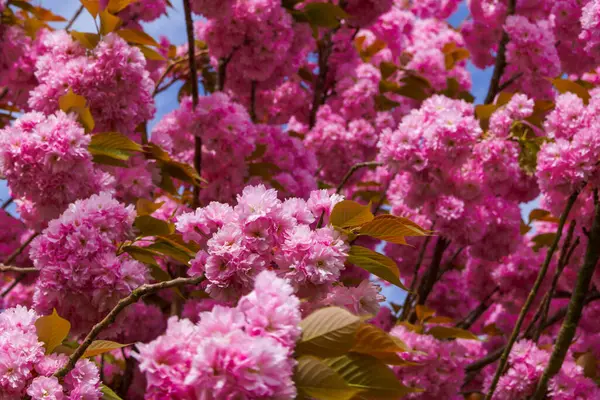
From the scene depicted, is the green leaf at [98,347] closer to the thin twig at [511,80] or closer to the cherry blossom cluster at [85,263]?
the cherry blossom cluster at [85,263]

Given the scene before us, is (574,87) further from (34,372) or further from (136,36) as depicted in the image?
(34,372)

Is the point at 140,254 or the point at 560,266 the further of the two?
the point at 560,266

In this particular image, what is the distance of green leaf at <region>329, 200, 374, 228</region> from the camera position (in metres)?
1.46

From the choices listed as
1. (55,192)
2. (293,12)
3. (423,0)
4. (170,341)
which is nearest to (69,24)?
(293,12)

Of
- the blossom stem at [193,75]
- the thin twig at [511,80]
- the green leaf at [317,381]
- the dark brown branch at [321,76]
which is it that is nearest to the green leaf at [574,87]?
the thin twig at [511,80]

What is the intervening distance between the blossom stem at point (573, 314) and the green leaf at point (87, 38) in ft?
7.45

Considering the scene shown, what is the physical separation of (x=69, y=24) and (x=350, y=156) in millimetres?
2272

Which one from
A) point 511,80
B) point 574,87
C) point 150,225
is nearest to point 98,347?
point 150,225

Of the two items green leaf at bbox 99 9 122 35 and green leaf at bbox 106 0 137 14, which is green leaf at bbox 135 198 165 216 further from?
green leaf at bbox 106 0 137 14

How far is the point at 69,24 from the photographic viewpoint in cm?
413

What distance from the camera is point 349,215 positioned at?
1471mm

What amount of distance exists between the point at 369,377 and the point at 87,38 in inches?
86.8

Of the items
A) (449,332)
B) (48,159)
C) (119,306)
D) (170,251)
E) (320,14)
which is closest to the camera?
(119,306)

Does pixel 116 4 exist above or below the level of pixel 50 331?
above
